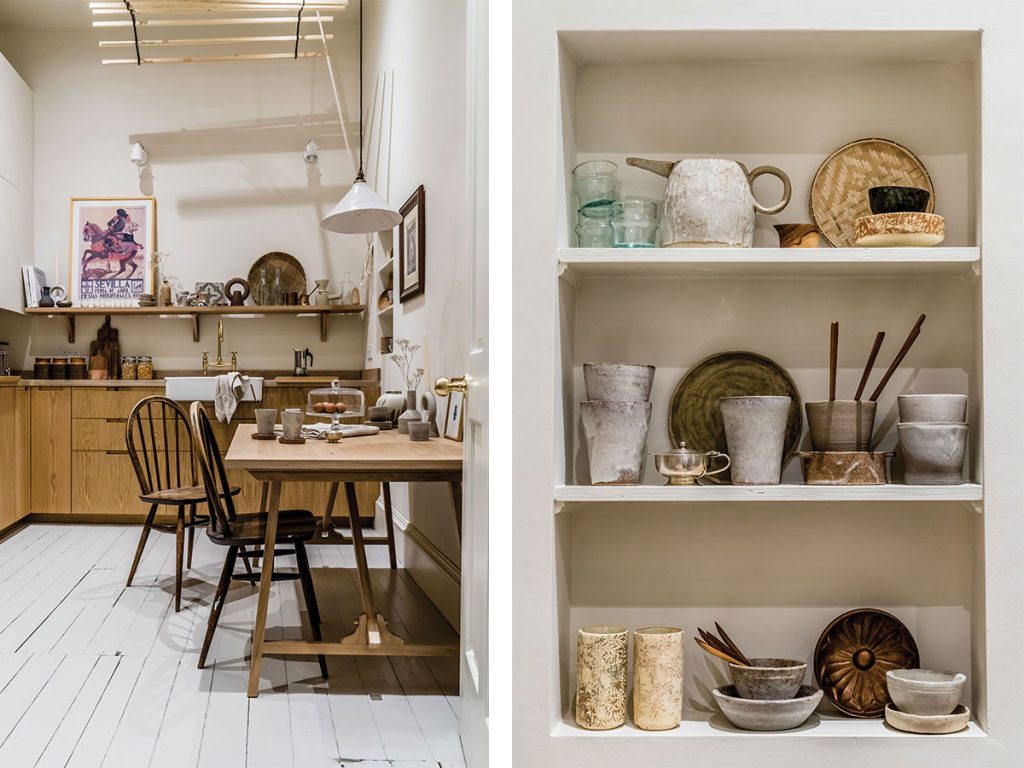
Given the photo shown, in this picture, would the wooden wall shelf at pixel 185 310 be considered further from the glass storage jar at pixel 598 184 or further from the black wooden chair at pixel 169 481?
the glass storage jar at pixel 598 184

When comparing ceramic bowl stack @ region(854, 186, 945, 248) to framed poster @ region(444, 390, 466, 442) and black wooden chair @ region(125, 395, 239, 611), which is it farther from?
black wooden chair @ region(125, 395, 239, 611)

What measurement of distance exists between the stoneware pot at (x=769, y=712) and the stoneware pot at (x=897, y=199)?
101 centimetres

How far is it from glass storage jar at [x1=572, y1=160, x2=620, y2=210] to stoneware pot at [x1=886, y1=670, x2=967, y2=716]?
1145 mm

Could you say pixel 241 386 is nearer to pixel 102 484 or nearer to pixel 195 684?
pixel 102 484

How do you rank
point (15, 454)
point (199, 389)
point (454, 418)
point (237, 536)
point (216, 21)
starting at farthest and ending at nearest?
point (216, 21), point (199, 389), point (15, 454), point (454, 418), point (237, 536)

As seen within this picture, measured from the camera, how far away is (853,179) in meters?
1.93

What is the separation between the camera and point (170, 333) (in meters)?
6.39

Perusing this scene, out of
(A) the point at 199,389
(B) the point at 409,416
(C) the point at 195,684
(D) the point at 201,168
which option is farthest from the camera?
(D) the point at 201,168

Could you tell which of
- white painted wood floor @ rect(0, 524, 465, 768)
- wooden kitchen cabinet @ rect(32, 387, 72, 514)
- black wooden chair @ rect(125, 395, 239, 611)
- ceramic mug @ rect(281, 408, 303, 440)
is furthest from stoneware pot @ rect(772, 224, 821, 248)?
wooden kitchen cabinet @ rect(32, 387, 72, 514)

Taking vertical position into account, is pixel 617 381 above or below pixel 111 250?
below

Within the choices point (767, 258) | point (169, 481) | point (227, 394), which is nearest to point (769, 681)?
point (767, 258)

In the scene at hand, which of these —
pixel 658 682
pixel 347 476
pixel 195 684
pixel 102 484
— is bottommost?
pixel 195 684

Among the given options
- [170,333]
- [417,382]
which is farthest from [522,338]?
[170,333]

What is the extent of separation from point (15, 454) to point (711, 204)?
505 centimetres
